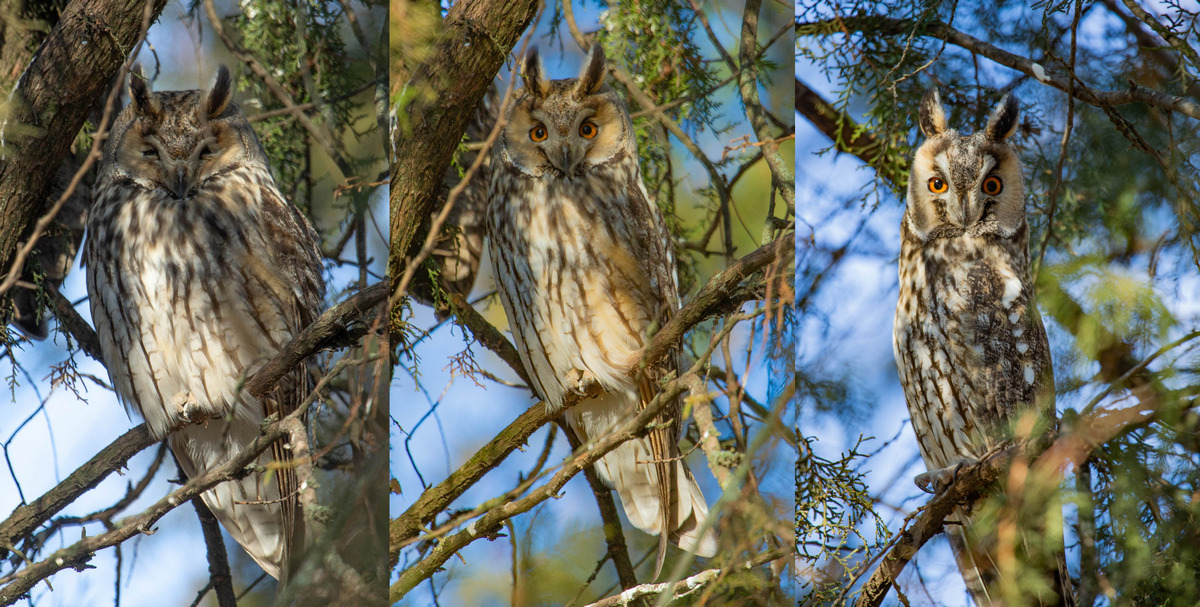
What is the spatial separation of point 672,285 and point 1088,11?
95 centimetres

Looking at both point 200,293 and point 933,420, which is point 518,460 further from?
point 933,420

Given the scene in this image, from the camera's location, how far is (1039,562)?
65.0 inches

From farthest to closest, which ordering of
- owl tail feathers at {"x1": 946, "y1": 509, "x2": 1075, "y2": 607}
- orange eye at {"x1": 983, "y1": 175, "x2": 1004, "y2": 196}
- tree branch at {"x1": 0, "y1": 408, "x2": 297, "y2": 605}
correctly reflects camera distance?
1. orange eye at {"x1": 983, "y1": 175, "x2": 1004, "y2": 196}
2. owl tail feathers at {"x1": 946, "y1": 509, "x2": 1075, "y2": 607}
3. tree branch at {"x1": 0, "y1": 408, "x2": 297, "y2": 605}

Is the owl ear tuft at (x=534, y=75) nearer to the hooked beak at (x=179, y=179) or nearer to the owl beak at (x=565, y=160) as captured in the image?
the owl beak at (x=565, y=160)

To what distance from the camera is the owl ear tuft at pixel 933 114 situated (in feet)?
5.96

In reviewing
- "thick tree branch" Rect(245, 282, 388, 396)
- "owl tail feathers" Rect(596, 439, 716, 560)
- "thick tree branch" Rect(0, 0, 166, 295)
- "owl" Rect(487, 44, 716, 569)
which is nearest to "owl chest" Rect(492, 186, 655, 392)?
"owl" Rect(487, 44, 716, 569)

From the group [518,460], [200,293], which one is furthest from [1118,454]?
[200,293]

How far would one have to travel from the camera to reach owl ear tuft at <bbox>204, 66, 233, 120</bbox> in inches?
60.9

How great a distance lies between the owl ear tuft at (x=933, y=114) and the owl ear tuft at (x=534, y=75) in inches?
27.6

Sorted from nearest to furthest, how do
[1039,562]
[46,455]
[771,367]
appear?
[46,455]
[1039,562]
[771,367]

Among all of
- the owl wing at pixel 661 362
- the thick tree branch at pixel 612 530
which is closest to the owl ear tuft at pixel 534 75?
the owl wing at pixel 661 362

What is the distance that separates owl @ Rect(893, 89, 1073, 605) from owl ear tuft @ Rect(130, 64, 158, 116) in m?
1.29

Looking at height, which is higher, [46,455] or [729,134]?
[729,134]

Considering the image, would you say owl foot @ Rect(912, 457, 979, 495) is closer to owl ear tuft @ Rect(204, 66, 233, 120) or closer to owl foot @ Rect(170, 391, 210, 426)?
owl foot @ Rect(170, 391, 210, 426)
